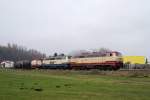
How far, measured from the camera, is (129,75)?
47.2 m

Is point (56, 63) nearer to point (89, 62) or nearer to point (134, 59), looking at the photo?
point (134, 59)

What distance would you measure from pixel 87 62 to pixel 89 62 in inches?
34.8

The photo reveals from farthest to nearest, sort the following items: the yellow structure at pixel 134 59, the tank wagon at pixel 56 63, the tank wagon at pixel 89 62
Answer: the yellow structure at pixel 134 59 → the tank wagon at pixel 56 63 → the tank wagon at pixel 89 62

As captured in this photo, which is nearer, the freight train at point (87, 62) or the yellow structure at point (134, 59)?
the freight train at point (87, 62)

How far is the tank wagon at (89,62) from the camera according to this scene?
6012cm

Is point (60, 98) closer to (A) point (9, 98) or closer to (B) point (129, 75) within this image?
(A) point (9, 98)

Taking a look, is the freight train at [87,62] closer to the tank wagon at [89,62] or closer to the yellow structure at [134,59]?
the tank wagon at [89,62]

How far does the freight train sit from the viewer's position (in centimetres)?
6019

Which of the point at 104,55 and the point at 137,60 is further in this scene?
the point at 137,60

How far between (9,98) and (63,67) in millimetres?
61162

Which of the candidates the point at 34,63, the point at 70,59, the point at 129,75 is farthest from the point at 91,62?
the point at 34,63

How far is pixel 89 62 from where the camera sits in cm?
6675

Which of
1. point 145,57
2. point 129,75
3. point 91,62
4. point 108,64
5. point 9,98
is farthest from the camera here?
point 145,57

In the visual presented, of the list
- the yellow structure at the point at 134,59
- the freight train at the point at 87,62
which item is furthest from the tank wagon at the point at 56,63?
the yellow structure at the point at 134,59
